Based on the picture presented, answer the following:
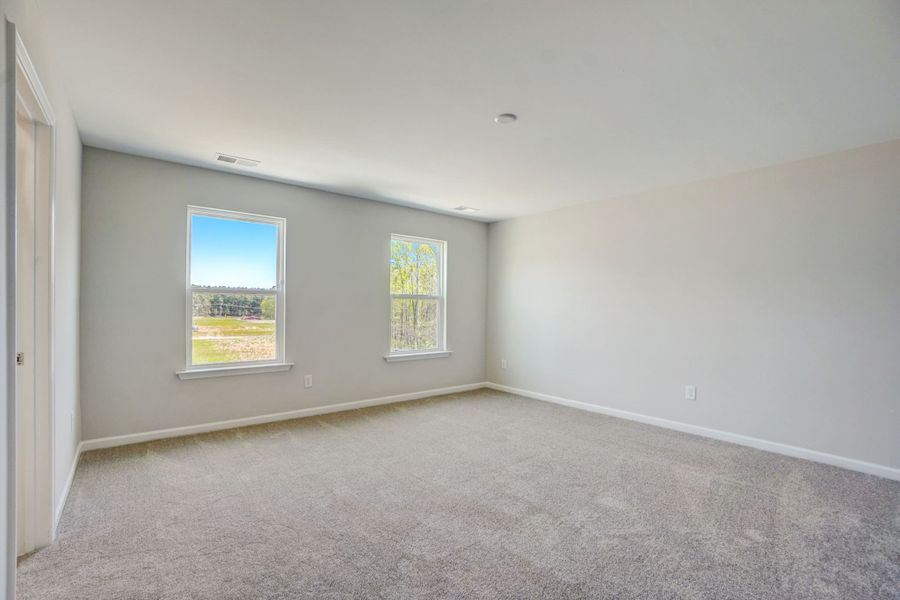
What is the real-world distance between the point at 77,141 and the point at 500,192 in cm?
341

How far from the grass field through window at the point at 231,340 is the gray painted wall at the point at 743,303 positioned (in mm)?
3058

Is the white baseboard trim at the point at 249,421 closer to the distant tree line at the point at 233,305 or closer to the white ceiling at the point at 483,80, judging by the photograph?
the distant tree line at the point at 233,305

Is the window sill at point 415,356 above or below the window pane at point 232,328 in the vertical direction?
below

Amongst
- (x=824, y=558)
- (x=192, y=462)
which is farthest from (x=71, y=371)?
(x=824, y=558)

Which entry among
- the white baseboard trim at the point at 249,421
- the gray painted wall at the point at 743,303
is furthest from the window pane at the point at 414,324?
the gray painted wall at the point at 743,303

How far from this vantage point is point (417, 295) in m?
5.45

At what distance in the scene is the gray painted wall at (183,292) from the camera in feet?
11.3

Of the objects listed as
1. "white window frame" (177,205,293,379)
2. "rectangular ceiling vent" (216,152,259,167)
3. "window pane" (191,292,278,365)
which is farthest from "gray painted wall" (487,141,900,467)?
"rectangular ceiling vent" (216,152,259,167)

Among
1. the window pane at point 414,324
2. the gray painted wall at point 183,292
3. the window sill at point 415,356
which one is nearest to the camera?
the gray painted wall at point 183,292

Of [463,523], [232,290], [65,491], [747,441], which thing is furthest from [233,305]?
[747,441]

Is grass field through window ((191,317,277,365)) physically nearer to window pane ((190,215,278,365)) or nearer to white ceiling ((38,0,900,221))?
window pane ((190,215,278,365))

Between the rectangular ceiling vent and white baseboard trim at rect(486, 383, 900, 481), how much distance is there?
3946mm

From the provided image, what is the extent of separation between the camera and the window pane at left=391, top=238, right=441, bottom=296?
5281mm

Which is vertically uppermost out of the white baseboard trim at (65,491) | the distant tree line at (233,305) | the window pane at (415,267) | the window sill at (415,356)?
the window pane at (415,267)
